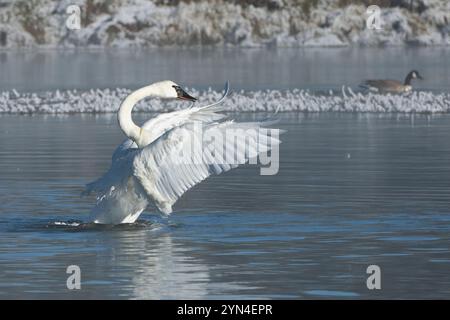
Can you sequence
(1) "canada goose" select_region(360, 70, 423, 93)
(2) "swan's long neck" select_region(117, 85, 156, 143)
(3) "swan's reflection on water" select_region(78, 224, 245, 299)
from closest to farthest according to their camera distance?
1. (3) "swan's reflection on water" select_region(78, 224, 245, 299)
2. (2) "swan's long neck" select_region(117, 85, 156, 143)
3. (1) "canada goose" select_region(360, 70, 423, 93)

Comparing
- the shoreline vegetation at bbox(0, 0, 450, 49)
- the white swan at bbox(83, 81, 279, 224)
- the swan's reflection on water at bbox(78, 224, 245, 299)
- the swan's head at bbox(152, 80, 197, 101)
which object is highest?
the swan's head at bbox(152, 80, 197, 101)

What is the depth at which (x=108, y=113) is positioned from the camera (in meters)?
34.4

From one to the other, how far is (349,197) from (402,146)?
6.40m

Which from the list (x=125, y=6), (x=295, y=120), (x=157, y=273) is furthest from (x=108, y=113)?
(x=125, y=6)

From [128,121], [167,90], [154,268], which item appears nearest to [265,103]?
[167,90]

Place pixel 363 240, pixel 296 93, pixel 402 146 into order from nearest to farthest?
pixel 363 240, pixel 402 146, pixel 296 93

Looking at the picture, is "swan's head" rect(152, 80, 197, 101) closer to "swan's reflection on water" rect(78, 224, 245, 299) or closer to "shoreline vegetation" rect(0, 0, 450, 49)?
"swan's reflection on water" rect(78, 224, 245, 299)

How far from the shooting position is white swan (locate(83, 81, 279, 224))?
15.5 m

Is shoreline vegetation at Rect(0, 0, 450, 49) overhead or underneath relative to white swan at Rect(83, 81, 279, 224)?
underneath

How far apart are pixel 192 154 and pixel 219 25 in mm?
69214

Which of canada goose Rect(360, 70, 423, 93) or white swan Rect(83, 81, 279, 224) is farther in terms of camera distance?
canada goose Rect(360, 70, 423, 93)

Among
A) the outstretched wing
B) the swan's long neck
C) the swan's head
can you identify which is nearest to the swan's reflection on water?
the outstretched wing

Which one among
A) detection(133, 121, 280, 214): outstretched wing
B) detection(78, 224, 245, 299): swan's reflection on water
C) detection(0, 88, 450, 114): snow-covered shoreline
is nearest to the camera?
detection(78, 224, 245, 299): swan's reflection on water
